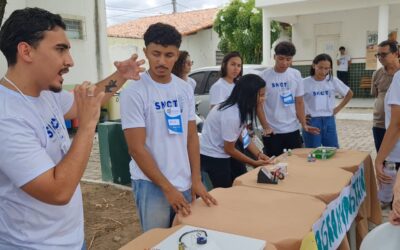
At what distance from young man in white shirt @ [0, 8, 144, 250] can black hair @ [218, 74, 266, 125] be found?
1598 millimetres

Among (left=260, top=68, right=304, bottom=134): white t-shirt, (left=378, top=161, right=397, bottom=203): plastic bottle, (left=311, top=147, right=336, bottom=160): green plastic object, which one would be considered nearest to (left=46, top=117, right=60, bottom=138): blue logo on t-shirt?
(left=311, top=147, right=336, bottom=160): green plastic object

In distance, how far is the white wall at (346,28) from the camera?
11906mm

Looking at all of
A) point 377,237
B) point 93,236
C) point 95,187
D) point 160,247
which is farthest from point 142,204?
point 95,187

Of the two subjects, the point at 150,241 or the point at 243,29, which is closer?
the point at 150,241

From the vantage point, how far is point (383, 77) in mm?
3865

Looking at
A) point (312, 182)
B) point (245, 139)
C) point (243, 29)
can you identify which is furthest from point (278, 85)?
point (243, 29)

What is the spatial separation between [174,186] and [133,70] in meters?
0.63

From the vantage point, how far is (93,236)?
10.9ft

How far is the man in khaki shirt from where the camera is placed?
3422 millimetres

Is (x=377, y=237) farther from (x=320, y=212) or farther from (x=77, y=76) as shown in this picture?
(x=77, y=76)

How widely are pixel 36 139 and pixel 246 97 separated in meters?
1.80

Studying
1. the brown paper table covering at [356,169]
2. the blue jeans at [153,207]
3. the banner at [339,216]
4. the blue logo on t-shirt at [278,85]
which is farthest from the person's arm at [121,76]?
the blue logo on t-shirt at [278,85]

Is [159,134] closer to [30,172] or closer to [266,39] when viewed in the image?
[30,172]

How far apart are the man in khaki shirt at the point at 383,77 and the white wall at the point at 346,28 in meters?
8.73
